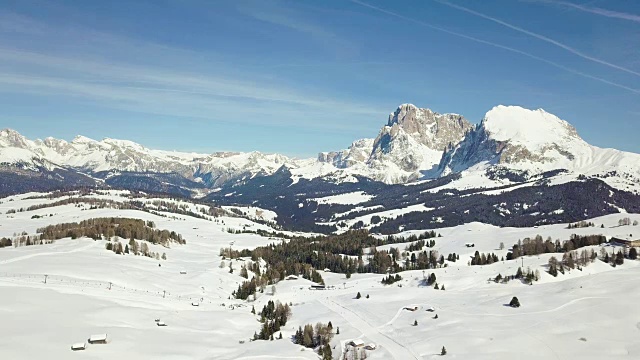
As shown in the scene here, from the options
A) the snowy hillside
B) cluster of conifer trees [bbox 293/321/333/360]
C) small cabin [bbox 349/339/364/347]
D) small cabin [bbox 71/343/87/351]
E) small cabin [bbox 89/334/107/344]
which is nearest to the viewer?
small cabin [bbox 71/343/87/351]

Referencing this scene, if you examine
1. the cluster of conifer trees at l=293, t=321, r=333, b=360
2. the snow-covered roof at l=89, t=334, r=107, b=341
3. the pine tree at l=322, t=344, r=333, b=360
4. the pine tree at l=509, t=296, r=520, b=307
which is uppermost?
the pine tree at l=509, t=296, r=520, b=307

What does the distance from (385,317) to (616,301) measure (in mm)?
51812

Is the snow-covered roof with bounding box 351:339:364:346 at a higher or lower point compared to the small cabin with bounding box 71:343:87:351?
lower

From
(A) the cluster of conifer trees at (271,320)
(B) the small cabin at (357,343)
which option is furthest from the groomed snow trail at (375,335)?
(A) the cluster of conifer trees at (271,320)

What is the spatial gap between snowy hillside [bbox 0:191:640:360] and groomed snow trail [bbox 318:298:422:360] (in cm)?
26

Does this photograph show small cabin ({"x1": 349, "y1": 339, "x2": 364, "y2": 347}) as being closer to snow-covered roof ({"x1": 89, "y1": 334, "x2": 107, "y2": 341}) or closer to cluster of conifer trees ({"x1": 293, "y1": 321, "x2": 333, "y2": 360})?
cluster of conifer trees ({"x1": 293, "y1": 321, "x2": 333, "y2": 360})

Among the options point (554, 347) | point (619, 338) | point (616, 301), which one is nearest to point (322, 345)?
point (554, 347)

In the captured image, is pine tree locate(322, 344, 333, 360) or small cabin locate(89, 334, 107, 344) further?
pine tree locate(322, 344, 333, 360)

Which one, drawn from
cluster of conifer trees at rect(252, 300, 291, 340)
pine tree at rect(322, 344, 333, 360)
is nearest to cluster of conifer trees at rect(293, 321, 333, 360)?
pine tree at rect(322, 344, 333, 360)

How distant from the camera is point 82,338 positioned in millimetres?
86312

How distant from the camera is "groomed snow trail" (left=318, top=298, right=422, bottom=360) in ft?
302

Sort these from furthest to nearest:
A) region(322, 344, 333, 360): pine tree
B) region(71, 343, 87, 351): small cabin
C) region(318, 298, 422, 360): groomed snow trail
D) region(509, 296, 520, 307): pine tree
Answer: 1. region(509, 296, 520, 307): pine tree
2. region(322, 344, 333, 360): pine tree
3. region(318, 298, 422, 360): groomed snow trail
4. region(71, 343, 87, 351): small cabin

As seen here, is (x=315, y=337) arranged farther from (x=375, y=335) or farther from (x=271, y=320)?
(x=271, y=320)

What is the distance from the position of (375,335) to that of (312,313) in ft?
103
